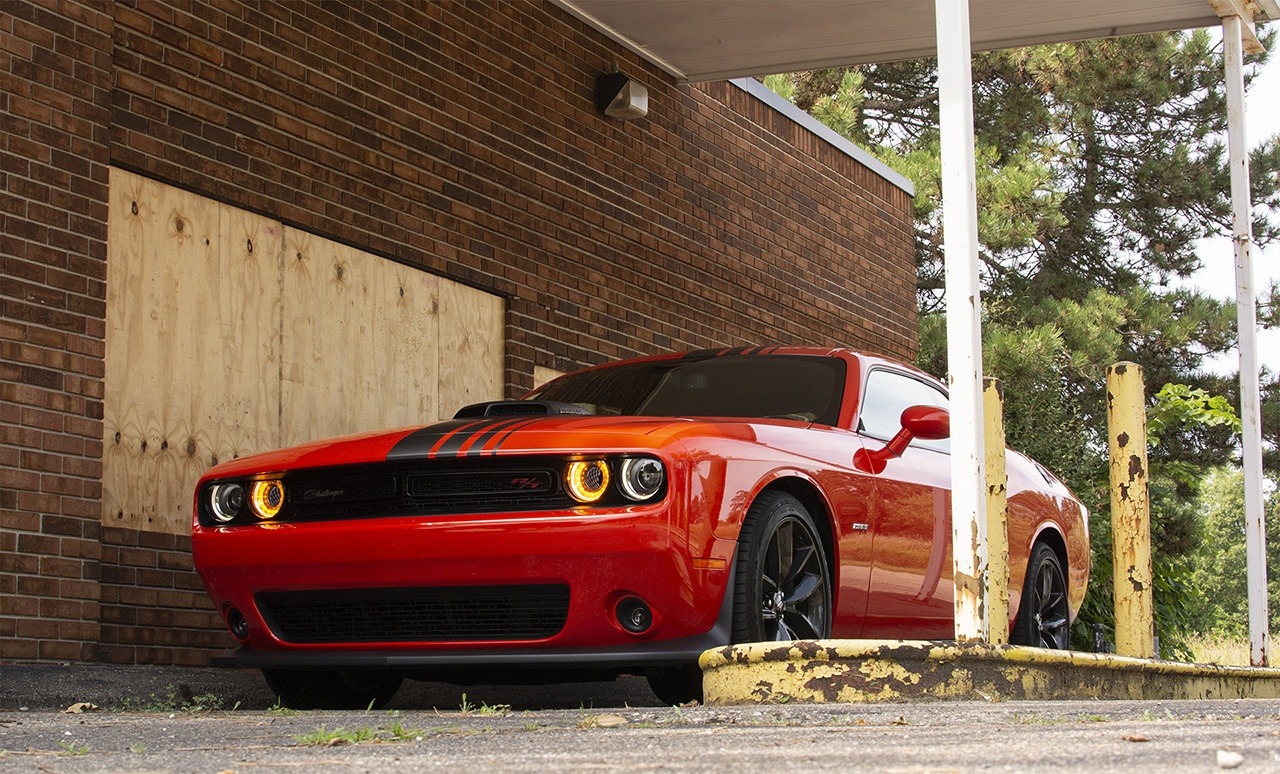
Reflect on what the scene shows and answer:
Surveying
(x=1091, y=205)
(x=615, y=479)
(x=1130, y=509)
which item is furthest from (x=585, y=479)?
(x=1091, y=205)

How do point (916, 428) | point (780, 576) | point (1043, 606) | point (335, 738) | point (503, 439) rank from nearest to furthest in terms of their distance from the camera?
point (335, 738) < point (503, 439) < point (780, 576) < point (916, 428) < point (1043, 606)

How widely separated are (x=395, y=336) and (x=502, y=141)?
162cm

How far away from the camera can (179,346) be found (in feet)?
25.1

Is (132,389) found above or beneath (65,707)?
above

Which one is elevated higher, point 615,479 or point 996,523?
point 615,479

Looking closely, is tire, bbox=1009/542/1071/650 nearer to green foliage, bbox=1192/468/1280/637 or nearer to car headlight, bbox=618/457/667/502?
car headlight, bbox=618/457/667/502

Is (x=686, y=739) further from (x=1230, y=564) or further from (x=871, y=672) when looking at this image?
(x=1230, y=564)

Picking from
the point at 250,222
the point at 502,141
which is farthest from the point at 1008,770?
the point at 502,141

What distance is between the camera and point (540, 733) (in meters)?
3.83

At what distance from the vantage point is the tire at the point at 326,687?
19.9ft

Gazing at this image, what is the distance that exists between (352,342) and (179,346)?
1282mm

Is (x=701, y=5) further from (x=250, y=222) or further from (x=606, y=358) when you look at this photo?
(x=250, y=222)

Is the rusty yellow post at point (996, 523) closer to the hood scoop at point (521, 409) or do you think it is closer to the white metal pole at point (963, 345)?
the white metal pole at point (963, 345)

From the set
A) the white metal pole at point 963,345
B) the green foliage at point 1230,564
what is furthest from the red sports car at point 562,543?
the green foliage at point 1230,564
